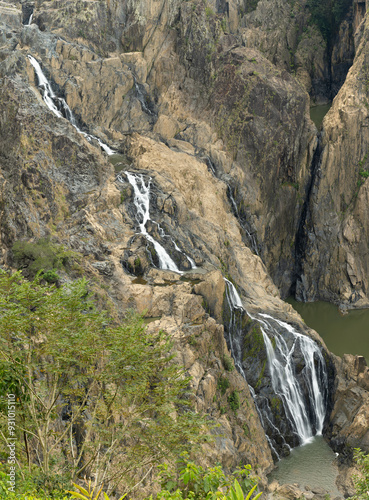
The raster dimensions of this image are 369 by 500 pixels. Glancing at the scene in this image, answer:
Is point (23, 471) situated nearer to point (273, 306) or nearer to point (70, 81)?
point (273, 306)

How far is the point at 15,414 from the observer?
13.5 metres

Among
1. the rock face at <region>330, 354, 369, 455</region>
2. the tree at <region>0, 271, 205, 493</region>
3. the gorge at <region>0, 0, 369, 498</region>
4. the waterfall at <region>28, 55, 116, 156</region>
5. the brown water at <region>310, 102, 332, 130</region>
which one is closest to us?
the tree at <region>0, 271, 205, 493</region>

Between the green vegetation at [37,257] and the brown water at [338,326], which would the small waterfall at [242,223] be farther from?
the green vegetation at [37,257]

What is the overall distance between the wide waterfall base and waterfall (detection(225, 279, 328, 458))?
0.82 meters

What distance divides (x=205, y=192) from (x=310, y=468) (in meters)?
20.5

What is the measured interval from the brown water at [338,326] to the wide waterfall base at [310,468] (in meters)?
11.7

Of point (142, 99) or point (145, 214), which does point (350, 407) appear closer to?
point (145, 214)

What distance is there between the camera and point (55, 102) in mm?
45938

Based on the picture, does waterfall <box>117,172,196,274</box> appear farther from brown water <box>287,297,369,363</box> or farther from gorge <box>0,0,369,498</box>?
brown water <box>287,297,369,363</box>

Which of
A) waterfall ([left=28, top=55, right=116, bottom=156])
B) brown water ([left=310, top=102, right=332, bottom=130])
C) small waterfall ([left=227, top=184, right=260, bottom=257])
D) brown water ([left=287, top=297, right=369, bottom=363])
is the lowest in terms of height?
brown water ([left=287, top=297, right=369, bottom=363])

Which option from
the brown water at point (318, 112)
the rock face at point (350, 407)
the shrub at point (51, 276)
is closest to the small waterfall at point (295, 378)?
the rock face at point (350, 407)

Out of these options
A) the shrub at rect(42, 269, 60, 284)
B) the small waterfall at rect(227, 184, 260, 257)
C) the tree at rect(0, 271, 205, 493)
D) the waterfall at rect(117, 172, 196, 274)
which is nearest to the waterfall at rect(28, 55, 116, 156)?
the waterfall at rect(117, 172, 196, 274)

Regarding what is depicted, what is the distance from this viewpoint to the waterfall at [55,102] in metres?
45.3

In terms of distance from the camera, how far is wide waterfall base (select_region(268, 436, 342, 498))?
28.8 metres
